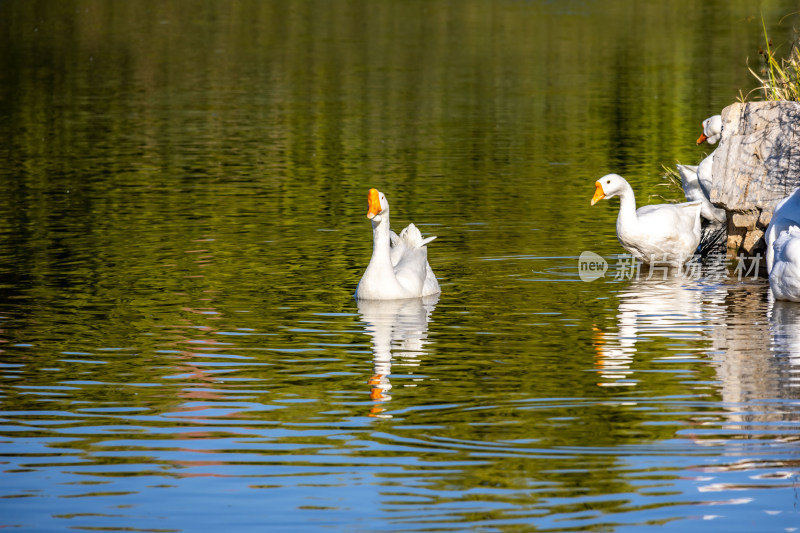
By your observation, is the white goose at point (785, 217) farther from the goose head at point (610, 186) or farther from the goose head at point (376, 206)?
the goose head at point (376, 206)

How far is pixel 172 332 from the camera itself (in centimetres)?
1212

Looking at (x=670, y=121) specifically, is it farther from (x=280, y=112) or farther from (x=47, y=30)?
(x=47, y=30)

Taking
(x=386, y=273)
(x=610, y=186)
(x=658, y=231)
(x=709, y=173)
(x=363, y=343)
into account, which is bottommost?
(x=363, y=343)

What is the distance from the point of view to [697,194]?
1753 centimetres

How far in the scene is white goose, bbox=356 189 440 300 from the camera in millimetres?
13594

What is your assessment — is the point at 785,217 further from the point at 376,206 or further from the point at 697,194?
the point at 376,206

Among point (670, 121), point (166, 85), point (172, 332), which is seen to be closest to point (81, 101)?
point (166, 85)

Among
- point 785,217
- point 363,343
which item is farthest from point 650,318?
point 363,343

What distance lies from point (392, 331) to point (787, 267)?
3.84m

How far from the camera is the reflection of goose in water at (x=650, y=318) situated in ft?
35.5

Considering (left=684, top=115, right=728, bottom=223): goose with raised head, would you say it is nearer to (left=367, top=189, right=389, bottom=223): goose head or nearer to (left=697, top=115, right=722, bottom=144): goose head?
(left=697, top=115, right=722, bottom=144): goose head

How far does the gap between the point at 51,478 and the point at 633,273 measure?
29.8 ft

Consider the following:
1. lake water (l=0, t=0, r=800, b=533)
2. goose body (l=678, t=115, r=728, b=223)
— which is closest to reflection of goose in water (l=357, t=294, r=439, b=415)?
lake water (l=0, t=0, r=800, b=533)

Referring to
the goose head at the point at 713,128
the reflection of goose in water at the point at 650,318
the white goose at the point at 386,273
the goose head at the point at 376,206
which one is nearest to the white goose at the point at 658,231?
the reflection of goose in water at the point at 650,318
